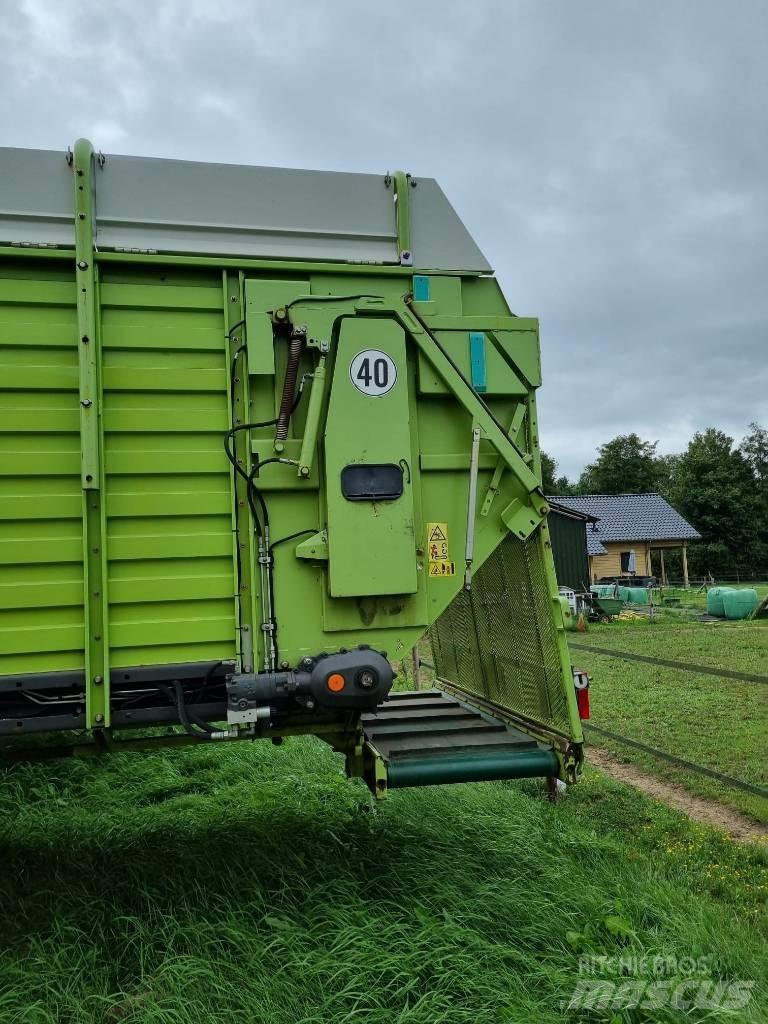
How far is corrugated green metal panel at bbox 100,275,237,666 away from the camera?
3.05 m

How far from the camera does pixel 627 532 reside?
32.9 meters

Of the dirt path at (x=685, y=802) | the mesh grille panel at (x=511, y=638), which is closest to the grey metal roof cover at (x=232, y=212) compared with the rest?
Result: the mesh grille panel at (x=511, y=638)

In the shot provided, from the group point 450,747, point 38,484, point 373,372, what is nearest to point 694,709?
point 450,747

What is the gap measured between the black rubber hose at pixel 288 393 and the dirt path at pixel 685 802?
3962 millimetres

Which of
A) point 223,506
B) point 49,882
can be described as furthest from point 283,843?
point 223,506

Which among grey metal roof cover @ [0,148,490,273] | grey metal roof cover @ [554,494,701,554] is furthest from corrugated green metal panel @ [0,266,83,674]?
grey metal roof cover @ [554,494,701,554]

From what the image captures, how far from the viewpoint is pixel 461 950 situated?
2.94 meters

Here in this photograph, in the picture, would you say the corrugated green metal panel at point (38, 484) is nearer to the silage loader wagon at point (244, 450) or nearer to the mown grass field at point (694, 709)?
the silage loader wagon at point (244, 450)

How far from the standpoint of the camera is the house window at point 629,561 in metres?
30.8

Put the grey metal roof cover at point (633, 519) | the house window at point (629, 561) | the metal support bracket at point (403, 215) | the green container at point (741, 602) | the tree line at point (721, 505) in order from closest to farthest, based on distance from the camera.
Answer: the metal support bracket at point (403, 215), the green container at point (741, 602), the house window at point (629, 561), the grey metal roof cover at point (633, 519), the tree line at point (721, 505)

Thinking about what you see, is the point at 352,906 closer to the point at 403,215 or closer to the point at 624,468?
the point at 403,215

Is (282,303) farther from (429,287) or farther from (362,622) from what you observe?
(362,622)

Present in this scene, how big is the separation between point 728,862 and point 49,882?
147 inches

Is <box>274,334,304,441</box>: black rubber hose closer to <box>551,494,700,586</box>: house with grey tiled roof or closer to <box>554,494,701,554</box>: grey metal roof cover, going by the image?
<box>551,494,700,586</box>: house with grey tiled roof
